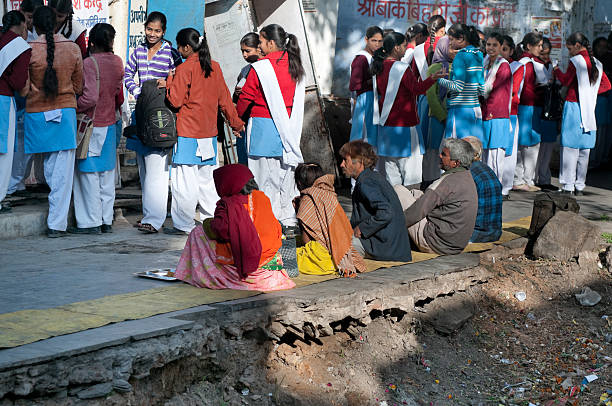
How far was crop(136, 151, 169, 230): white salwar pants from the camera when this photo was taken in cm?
750

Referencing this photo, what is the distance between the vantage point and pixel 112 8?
9594mm

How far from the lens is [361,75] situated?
9.39 metres

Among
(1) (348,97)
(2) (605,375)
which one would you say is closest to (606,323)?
(2) (605,375)

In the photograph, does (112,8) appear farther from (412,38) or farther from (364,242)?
(364,242)

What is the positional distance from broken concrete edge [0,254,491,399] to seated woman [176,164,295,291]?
0.18 m

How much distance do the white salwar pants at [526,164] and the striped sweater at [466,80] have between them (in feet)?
6.87

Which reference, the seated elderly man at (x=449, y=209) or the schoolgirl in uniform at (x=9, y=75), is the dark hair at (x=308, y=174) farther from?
the schoolgirl in uniform at (x=9, y=75)

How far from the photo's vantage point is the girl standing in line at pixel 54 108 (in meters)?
6.92

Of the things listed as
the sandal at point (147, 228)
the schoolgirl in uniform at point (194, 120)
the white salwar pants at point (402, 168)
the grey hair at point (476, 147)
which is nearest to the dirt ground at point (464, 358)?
the grey hair at point (476, 147)

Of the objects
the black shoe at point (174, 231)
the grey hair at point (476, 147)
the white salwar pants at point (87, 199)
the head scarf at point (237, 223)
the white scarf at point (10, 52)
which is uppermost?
the white scarf at point (10, 52)

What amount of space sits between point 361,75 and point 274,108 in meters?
→ 2.09

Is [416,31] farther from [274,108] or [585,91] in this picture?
[274,108]

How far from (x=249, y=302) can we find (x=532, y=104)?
7135 mm

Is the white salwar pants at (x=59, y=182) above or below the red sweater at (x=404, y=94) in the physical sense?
below
